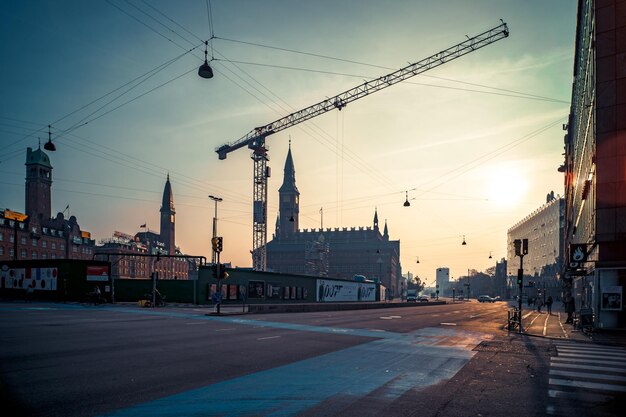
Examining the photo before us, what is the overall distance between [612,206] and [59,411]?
87.9ft

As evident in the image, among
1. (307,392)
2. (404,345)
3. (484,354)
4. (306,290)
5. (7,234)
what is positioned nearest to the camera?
(307,392)

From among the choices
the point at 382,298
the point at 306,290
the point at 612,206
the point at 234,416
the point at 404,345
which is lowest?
the point at 382,298

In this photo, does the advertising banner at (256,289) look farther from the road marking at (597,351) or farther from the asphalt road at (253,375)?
the road marking at (597,351)

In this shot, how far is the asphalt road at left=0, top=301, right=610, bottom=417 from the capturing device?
300 inches

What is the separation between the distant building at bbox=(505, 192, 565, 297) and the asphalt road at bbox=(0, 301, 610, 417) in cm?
9769

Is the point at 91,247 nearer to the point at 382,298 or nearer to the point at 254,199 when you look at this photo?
the point at 254,199

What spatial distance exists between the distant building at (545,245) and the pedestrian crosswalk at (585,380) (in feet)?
308

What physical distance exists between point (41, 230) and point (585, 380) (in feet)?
410

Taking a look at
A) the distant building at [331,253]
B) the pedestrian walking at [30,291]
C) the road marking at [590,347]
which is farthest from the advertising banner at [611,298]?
the distant building at [331,253]

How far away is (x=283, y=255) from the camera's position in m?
188

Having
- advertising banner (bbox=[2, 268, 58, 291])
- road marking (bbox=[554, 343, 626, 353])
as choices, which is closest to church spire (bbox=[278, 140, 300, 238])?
advertising banner (bbox=[2, 268, 58, 291])

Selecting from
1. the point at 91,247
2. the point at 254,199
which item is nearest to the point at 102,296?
the point at 254,199

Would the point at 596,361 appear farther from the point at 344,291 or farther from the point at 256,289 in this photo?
the point at 344,291

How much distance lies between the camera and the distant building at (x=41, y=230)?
10112 cm
